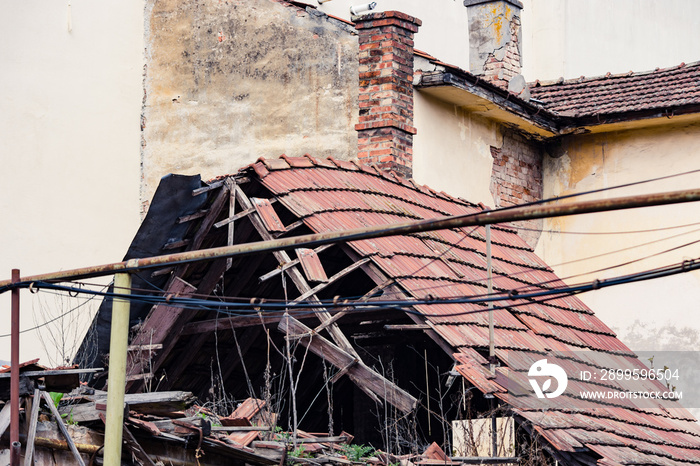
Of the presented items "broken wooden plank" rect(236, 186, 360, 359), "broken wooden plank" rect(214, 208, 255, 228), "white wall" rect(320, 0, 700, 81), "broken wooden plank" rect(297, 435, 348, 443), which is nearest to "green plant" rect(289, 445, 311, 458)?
"broken wooden plank" rect(297, 435, 348, 443)

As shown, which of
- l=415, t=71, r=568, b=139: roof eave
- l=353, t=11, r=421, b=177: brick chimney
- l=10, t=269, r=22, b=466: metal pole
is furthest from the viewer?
l=415, t=71, r=568, b=139: roof eave

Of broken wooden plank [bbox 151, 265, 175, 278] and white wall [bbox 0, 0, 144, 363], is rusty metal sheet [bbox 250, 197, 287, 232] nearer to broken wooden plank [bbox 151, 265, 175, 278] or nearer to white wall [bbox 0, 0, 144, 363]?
broken wooden plank [bbox 151, 265, 175, 278]

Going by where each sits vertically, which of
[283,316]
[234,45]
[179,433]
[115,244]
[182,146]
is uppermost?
[234,45]

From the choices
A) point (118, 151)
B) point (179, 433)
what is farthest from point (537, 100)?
point (179, 433)

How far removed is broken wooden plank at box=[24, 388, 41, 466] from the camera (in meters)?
8.78

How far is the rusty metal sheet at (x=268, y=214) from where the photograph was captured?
11207 mm

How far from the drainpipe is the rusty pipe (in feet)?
1.12

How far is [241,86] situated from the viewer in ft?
56.3

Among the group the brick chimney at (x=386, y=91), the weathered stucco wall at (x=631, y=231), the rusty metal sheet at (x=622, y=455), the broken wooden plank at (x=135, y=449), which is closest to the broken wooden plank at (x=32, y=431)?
the broken wooden plank at (x=135, y=449)

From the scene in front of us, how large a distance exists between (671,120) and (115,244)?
8.98 metres

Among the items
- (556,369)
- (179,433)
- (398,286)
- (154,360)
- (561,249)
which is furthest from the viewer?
(561,249)

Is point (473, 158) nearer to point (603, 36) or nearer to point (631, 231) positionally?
point (631, 231)

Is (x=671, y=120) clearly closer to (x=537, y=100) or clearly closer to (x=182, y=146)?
(x=537, y=100)

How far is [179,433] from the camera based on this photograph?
9414mm
